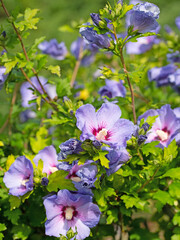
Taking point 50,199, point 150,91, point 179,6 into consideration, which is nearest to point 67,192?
point 50,199

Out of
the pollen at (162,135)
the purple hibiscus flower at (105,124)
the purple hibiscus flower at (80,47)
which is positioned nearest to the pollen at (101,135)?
the purple hibiscus flower at (105,124)

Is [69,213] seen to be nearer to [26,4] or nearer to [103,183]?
[103,183]

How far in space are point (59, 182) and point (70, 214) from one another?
0.12m

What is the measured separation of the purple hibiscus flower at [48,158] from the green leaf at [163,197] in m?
0.38

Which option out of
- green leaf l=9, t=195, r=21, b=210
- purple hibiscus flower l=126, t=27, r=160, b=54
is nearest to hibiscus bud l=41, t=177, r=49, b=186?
green leaf l=9, t=195, r=21, b=210

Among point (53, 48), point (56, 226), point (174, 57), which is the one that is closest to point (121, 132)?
point (56, 226)

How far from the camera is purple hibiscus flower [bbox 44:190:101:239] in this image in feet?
3.74

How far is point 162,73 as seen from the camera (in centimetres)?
176

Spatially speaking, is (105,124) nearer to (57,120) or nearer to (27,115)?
(57,120)

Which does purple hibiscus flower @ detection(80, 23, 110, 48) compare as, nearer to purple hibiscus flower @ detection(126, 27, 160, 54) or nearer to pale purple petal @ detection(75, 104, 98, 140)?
pale purple petal @ detection(75, 104, 98, 140)

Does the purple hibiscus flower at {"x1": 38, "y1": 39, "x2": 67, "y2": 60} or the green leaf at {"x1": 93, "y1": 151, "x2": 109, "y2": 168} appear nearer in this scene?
the green leaf at {"x1": 93, "y1": 151, "x2": 109, "y2": 168}

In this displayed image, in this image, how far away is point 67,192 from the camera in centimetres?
114

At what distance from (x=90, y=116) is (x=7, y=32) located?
530 millimetres

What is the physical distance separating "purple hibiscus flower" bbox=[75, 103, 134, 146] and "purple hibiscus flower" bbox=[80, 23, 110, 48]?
23 centimetres
